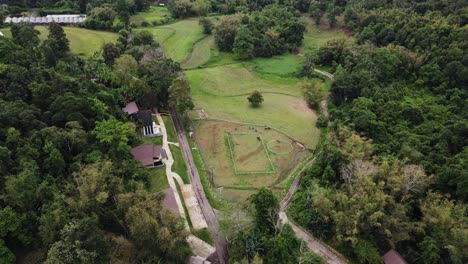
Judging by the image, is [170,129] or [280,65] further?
[280,65]

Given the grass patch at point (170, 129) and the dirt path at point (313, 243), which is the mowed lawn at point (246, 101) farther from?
the dirt path at point (313, 243)

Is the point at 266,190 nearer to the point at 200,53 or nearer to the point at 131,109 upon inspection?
the point at 131,109

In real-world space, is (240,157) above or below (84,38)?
below

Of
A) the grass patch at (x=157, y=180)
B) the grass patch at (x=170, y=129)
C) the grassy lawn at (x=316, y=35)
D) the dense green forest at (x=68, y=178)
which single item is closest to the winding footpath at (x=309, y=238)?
the dense green forest at (x=68, y=178)

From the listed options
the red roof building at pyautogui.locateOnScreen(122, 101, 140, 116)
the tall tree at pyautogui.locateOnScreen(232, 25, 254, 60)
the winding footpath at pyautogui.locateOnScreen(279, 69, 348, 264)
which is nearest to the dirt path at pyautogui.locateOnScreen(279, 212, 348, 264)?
the winding footpath at pyautogui.locateOnScreen(279, 69, 348, 264)

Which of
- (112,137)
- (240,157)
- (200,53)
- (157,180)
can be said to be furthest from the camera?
(200,53)

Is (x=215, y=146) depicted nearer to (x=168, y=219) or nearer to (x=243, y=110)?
(x=243, y=110)

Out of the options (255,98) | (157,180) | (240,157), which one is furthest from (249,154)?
(255,98)
